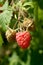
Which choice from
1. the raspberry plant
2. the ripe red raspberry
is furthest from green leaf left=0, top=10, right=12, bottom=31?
the ripe red raspberry

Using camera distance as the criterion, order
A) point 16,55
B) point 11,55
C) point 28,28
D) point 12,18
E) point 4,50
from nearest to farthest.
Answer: point 28,28 → point 12,18 → point 16,55 → point 11,55 → point 4,50

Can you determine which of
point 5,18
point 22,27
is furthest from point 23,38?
point 5,18

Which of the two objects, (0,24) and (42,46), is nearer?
(0,24)

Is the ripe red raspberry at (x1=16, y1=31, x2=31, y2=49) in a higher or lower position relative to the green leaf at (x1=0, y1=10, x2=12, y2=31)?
lower

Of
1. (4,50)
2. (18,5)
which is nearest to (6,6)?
(18,5)

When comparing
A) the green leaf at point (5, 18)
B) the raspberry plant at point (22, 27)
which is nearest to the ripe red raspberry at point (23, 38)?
the raspberry plant at point (22, 27)

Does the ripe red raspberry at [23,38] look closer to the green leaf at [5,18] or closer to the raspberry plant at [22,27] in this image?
the raspberry plant at [22,27]

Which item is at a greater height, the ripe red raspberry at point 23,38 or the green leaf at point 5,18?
the green leaf at point 5,18

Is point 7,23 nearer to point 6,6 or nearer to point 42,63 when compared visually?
point 6,6

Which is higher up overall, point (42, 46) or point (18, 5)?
point (18, 5)

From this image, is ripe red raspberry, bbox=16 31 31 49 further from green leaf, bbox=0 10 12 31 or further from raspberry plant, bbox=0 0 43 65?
green leaf, bbox=0 10 12 31

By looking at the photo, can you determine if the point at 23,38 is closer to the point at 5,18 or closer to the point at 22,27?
the point at 22,27
